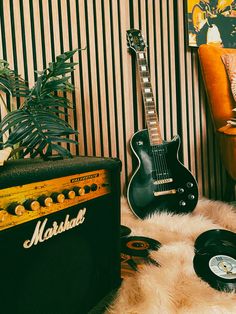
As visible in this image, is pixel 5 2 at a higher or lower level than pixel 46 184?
higher

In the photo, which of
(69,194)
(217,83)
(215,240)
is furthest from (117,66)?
(69,194)

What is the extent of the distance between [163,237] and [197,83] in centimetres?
125

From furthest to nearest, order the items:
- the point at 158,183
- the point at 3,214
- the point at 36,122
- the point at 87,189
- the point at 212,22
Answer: the point at 212,22
the point at 158,183
the point at 36,122
the point at 87,189
the point at 3,214

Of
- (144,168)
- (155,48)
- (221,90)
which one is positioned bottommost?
(144,168)

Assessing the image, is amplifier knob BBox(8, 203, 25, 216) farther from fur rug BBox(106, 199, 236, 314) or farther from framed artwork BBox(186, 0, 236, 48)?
framed artwork BBox(186, 0, 236, 48)

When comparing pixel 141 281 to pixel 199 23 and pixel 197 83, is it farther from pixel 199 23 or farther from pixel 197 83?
pixel 199 23

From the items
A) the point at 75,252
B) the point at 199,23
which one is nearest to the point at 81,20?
the point at 199,23

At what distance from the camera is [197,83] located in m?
2.17

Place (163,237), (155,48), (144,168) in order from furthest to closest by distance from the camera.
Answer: (155,48), (144,168), (163,237)

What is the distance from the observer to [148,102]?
187 cm

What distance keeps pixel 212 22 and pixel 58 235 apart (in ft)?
6.42

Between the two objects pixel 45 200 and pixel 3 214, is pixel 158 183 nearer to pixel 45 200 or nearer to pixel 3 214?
pixel 45 200

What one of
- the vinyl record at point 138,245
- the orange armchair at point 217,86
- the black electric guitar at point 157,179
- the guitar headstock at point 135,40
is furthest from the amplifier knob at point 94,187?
the guitar headstock at point 135,40

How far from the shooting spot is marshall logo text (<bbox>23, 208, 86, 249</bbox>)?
2.31 feet
